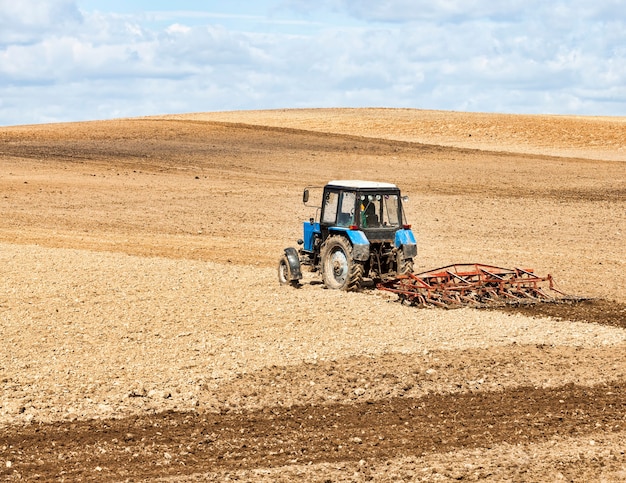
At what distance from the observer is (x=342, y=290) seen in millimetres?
17641

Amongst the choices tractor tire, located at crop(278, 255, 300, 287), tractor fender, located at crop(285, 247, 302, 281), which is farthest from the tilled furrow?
tractor tire, located at crop(278, 255, 300, 287)

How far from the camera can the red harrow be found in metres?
16.8

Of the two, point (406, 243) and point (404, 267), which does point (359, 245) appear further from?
point (404, 267)

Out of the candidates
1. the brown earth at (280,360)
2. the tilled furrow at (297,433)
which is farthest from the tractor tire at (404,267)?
the tilled furrow at (297,433)

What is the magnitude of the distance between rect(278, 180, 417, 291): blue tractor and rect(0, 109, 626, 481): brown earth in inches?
20.9

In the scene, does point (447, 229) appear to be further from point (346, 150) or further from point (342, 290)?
point (346, 150)

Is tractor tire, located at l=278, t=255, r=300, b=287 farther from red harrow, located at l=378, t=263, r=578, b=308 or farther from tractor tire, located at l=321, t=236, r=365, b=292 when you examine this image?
red harrow, located at l=378, t=263, r=578, b=308

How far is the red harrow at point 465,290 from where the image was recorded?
16.8m

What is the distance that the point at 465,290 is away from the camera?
57.5ft

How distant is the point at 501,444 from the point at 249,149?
40.0m

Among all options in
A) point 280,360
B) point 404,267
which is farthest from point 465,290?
point 280,360

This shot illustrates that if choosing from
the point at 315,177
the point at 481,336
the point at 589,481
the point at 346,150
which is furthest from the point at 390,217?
the point at 346,150

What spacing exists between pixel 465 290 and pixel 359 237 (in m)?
2.21

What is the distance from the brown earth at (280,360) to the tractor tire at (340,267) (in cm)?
41
